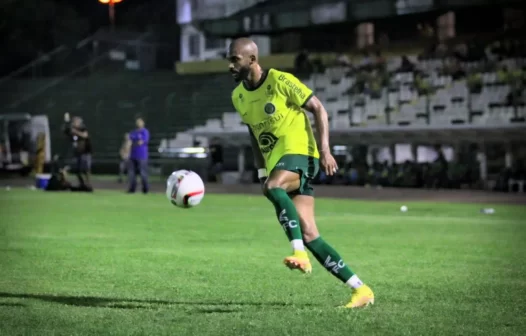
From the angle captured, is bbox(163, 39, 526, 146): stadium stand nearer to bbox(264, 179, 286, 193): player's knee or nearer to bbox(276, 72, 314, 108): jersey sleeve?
bbox(276, 72, 314, 108): jersey sleeve

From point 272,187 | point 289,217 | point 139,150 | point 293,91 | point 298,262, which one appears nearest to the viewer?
point 298,262

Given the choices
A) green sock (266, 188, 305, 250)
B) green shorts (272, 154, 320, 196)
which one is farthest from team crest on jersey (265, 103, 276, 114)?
green sock (266, 188, 305, 250)

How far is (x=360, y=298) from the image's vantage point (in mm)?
7590

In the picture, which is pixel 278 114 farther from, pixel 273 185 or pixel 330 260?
pixel 330 260

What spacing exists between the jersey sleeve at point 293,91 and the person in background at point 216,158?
27491 mm

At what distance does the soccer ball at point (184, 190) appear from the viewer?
28.0 feet

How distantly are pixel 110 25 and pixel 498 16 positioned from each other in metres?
24.6

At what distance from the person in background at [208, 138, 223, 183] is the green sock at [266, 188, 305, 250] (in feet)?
91.0

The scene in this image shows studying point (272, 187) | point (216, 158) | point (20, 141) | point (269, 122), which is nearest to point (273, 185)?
point (272, 187)

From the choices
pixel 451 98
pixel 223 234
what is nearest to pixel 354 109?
pixel 451 98

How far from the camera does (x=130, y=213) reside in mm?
19547

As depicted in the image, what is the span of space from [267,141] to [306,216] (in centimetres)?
72

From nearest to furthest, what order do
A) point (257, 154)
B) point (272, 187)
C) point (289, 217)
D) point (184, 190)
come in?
1. point (289, 217)
2. point (272, 187)
3. point (257, 154)
4. point (184, 190)

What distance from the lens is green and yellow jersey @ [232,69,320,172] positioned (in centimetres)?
784
